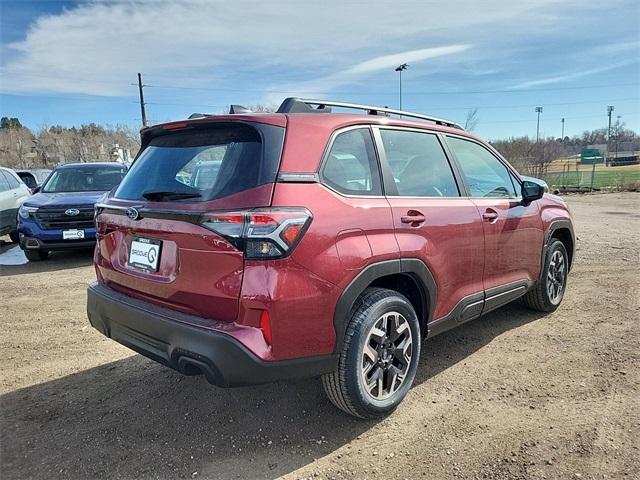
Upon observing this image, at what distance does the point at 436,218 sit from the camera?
3191 millimetres

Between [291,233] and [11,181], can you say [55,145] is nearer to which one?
[11,181]

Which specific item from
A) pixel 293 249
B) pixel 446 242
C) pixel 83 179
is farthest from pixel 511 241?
pixel 83 179

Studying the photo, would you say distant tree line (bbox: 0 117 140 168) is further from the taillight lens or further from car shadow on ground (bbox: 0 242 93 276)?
the taillight lens

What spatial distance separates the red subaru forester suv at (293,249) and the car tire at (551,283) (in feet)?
4.73

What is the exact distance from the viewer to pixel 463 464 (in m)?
2.53

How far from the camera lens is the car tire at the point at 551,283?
4688mm

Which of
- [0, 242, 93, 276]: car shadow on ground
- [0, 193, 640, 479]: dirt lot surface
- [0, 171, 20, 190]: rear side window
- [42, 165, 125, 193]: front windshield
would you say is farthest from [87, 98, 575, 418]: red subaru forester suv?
[0, 171, 20, 190]: rear side window

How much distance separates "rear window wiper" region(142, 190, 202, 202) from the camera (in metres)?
2.57

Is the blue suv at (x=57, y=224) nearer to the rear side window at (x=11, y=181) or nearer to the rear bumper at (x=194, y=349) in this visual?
the rear side window at (x=11, y=181)

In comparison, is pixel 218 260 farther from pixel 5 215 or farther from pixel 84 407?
pixel 5 215

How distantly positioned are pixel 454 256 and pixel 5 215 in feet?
30.5

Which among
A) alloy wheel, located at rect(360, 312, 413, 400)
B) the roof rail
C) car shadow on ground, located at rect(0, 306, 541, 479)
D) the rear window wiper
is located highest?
the roof rail

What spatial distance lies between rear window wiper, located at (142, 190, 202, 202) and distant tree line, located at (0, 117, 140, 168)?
56288 mm

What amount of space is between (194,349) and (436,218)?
69.8 inches
